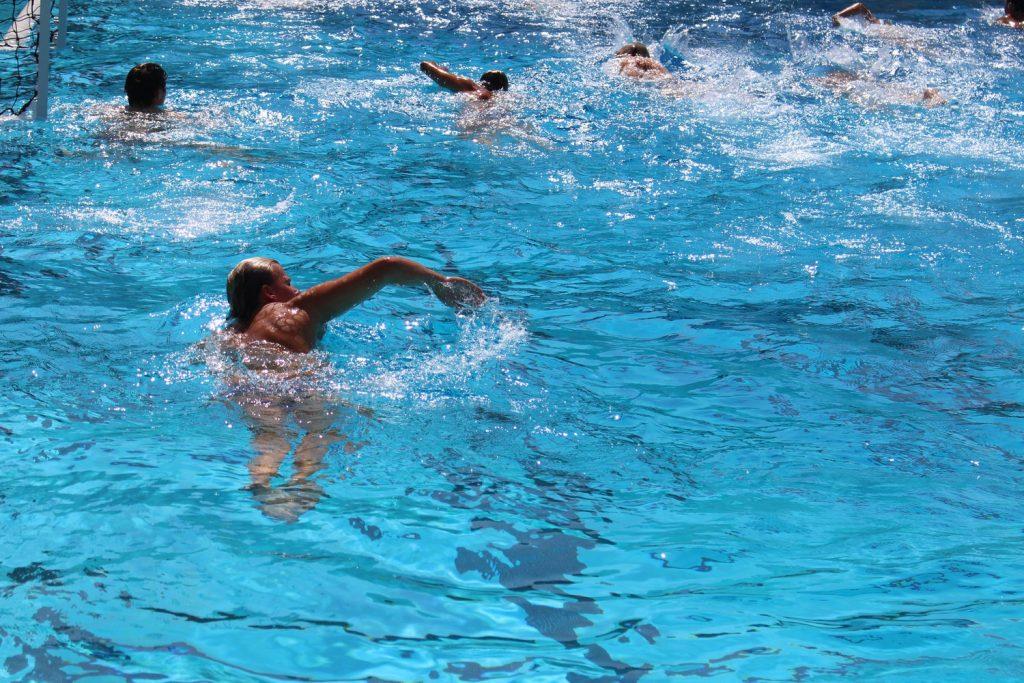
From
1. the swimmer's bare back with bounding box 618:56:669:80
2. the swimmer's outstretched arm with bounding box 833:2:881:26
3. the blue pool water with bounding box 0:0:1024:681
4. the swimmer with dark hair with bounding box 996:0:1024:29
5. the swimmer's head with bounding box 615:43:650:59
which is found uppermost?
the swimmer with dark hair with bounding box 996:0:1024:29

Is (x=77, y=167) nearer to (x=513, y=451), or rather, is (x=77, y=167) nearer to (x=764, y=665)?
(x=513, y=451)

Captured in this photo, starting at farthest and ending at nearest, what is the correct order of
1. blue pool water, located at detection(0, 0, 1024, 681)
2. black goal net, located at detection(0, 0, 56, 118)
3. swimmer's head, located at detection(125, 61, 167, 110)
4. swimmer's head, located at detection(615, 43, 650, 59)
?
swimmer's head, located at detection(615, 43, 650, 59) < black goal net, located at detection(0, 0, 56, 118) < swimmer's head, located at detection(125, 61, 167, 110) < blue pool water, located at detection(0, 0, 1024, 681)

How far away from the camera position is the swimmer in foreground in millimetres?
5418

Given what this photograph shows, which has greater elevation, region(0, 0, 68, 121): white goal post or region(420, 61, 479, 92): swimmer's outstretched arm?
region(420, 61, 479, 92): swimmer's outstretched arm

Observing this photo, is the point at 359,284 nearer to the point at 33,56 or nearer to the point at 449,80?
the point at 449,80

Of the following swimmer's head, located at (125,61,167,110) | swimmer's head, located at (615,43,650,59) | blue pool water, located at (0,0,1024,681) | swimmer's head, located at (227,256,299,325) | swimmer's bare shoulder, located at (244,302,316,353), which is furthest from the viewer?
swimmer's head, located at (615,43,650,59)

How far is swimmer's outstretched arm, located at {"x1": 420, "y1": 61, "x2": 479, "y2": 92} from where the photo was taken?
11.1m

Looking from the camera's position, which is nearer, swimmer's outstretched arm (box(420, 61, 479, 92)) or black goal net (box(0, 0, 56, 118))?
black goal net (box(0, 0, 56, 118))

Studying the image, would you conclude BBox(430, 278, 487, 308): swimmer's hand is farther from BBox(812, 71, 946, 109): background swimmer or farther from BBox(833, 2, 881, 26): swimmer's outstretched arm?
BBox(833, 2, 881, 26): swimmer's outstretched arm

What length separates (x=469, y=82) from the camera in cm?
1109

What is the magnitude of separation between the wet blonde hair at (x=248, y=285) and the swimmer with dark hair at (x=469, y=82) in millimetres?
5618

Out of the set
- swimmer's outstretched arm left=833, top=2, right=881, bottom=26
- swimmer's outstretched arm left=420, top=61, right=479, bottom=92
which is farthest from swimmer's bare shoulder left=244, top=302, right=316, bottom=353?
swimmer's outstretched arm left=833, top=2, right=881, bottom=26

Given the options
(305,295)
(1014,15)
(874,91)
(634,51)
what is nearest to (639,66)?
(634,51)

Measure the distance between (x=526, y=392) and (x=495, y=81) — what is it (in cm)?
650
